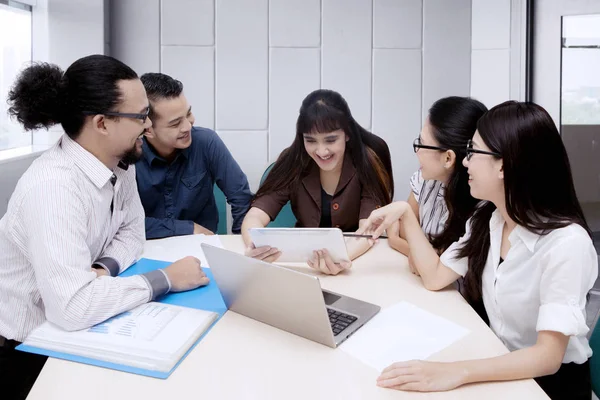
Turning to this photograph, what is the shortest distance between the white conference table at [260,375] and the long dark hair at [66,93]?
705 millimetres

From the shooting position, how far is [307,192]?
2373mm

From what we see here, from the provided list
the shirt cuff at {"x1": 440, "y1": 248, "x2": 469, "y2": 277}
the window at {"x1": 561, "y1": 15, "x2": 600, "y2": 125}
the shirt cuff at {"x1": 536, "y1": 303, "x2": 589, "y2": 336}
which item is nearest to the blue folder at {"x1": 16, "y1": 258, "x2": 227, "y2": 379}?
the shirt cuff at {"x1": 440, "y1": 248, "x2": 469, "y2": 277}

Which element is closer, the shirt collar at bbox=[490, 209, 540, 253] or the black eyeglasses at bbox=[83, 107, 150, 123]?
the shirt collar at bbox=[490, 209, 540, 253]

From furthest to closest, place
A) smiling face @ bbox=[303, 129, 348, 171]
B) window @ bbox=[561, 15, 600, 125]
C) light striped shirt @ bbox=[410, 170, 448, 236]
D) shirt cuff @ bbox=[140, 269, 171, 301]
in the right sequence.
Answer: window @ bbox=[561, 15, 600, 125] → smiling face @ bbox=[303, 129, 348, 171] → light striped shirt @ bbox=[410, 170, 448, 236] → shirt cuff @ bbox=[140, 269, 171, 301]

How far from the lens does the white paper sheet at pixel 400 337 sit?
114cm

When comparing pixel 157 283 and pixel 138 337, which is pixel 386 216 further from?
pixel 138 337

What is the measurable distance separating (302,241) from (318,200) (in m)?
0.76

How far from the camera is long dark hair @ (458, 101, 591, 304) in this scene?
1.26 meters

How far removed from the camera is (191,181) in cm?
258

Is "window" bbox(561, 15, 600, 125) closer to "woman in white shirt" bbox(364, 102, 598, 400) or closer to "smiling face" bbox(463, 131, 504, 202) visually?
"woman in white shirt" bbox(364, 102, 598, 400)

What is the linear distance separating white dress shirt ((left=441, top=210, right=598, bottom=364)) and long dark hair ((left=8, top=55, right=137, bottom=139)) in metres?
1.07

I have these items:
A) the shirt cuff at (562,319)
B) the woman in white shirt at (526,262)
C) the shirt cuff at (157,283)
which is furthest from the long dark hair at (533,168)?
the shirt cuff at (157,283)

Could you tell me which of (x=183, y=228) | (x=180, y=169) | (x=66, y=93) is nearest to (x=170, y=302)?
(x=66, y=93)

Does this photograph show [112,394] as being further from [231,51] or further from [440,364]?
[231,51]
